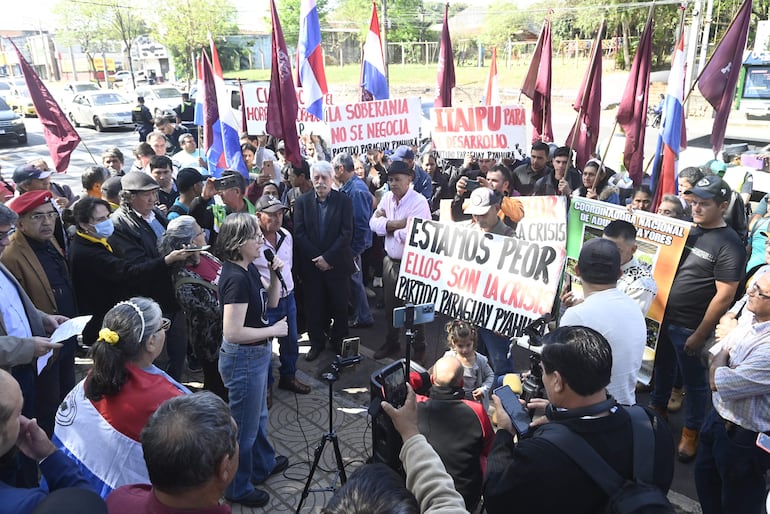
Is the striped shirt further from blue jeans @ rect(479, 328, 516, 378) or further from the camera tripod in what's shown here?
the camera tripod

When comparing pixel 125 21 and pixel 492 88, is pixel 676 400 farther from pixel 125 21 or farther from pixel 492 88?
pixel 125 21

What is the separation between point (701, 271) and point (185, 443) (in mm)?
3807

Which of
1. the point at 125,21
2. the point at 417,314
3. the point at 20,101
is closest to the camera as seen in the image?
the point at 417,314

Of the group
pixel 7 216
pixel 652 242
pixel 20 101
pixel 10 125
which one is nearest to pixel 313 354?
pixel 7 216

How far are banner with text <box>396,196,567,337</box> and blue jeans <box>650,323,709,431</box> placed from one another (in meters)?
1.08


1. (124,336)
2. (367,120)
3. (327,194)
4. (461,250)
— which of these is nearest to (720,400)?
(461,250)

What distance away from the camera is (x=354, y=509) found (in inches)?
58.9

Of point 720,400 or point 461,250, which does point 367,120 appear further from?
point 720,400

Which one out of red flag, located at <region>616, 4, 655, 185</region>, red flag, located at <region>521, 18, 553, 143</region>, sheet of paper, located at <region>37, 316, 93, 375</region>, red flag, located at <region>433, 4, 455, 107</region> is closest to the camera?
sheet of paper, located at <region>37, 316, 93, 375</region>

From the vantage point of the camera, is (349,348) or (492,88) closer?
(349,348)

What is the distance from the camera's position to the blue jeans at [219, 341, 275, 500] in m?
3.42

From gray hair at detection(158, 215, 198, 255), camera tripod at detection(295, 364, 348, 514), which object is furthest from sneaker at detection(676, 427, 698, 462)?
gray hair at detection(158, 215, 198, 255)

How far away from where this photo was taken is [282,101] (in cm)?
671

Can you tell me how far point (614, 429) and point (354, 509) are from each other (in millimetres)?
1011
